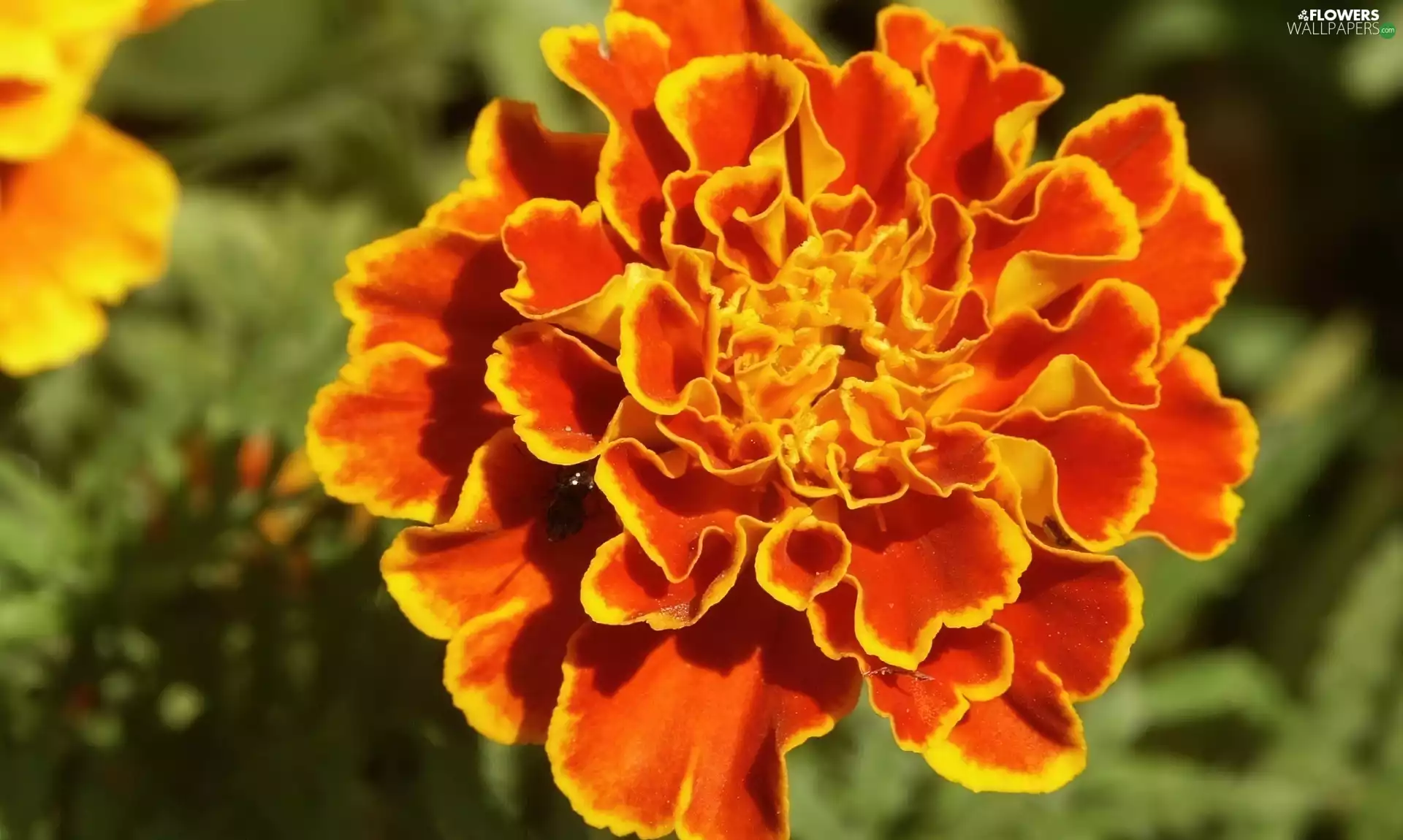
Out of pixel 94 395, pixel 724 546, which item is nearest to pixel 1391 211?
pixel 724 546

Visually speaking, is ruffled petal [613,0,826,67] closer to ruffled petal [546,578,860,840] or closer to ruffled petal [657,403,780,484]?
ruffled petal [657,403,780,484]

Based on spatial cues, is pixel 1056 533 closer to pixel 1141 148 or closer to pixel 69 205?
pixel 1141 148

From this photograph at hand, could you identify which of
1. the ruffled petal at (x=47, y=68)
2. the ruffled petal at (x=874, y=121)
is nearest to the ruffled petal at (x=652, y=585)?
the ruffled petal at (x=874, y=121)

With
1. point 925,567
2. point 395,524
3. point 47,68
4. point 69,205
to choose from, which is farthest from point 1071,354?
point 69,205

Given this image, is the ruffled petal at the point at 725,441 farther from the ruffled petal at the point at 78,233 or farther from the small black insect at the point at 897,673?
the ruffled petal at the point at 78,233

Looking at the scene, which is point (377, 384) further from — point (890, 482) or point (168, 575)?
point (168, 575)
